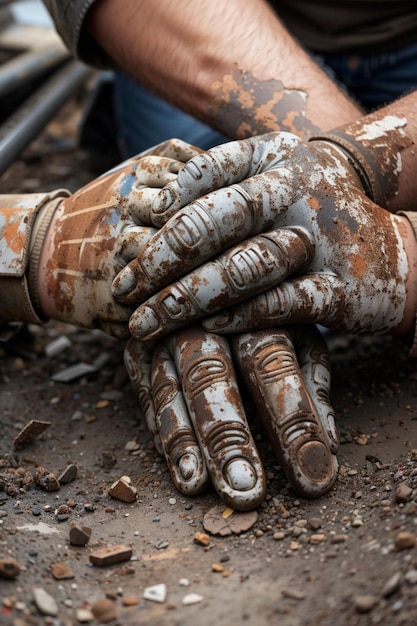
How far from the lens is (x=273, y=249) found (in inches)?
56.1

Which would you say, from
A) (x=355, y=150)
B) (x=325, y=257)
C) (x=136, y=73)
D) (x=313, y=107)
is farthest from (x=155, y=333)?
(x=136, y=73)

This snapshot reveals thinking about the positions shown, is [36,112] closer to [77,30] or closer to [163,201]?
[77,30]

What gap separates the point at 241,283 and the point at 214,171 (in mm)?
238

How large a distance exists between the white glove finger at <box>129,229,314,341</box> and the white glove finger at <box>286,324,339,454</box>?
18cm

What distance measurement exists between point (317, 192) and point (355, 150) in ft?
0.64

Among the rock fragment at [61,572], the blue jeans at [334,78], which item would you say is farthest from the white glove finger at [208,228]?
the blue jeans at [334,78]

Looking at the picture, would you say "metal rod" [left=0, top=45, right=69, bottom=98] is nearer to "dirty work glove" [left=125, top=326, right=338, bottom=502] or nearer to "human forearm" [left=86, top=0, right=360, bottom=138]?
"human forearm" [left=86, top=0, right=360, bottom=138]

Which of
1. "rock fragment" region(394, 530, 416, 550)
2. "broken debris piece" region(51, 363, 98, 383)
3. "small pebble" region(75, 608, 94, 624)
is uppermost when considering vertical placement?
"rock fragment" region(394, 530, 416, 550)

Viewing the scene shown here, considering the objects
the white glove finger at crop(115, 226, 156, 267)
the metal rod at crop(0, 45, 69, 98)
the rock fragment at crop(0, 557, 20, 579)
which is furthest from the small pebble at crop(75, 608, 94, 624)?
the metal rod at crop(0, 45, 69, 98)

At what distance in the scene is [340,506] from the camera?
4.50 ft

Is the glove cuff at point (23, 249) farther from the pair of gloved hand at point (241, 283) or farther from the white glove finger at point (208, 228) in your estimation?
the white glove finger at point (208, 228)

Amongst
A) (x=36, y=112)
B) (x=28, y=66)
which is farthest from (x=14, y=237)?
(x=28, y=66)

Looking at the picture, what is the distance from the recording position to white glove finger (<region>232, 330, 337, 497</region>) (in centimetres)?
137

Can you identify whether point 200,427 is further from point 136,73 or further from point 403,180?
point 136,73
